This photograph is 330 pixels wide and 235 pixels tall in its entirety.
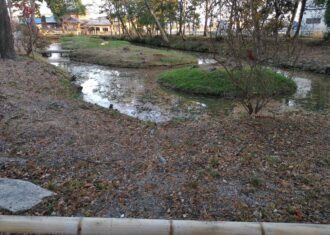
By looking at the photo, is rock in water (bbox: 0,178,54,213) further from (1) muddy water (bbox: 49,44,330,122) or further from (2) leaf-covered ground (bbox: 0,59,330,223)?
(1) muddy water (bbox: 49,44,330,122)

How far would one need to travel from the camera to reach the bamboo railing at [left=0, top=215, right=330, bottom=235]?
261cm

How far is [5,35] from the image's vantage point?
13273 millimetres

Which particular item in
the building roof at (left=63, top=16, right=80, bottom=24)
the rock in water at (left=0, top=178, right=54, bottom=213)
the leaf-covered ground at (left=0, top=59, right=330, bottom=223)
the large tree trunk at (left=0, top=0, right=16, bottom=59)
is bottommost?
the leaf-covered ground at (left=0, top=59, right=330, bottom=223)

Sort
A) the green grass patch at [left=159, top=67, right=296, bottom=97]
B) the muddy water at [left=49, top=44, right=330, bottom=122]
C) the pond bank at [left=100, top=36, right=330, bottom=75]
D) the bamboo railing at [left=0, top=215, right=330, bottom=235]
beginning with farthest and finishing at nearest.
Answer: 1. the pond bank at [left=100, top=36, right=330, bottom=75]
2. the green grass patch at [left=159, top=67, right=296, bottom=97]
3. the muddy water at [left=49, top=44, right=330, bottom=122]
4. the bamboo railing at [left=0, top=215, right=330, bottom=235]

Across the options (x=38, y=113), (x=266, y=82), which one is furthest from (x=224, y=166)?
(x=38, y=113)

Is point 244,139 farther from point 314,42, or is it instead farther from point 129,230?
point 314,42

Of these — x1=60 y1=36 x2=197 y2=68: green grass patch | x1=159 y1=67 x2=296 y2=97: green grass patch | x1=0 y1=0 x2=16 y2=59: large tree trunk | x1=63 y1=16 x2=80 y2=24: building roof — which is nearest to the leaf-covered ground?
x1=159 y1=67 x2=296 y2=97: green grass patch

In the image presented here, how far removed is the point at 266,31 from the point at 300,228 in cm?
400

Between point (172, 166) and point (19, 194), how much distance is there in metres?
1.79

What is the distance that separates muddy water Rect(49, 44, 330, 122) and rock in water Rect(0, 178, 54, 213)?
4.73 meters

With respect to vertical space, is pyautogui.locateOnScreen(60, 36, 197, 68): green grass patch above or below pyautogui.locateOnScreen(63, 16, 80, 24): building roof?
below

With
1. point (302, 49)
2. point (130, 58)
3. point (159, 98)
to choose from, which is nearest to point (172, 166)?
point (159, 98)

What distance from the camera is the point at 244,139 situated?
5.20 m

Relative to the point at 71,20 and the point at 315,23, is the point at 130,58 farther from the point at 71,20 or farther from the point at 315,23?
the point at 71,20
